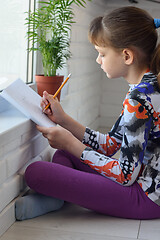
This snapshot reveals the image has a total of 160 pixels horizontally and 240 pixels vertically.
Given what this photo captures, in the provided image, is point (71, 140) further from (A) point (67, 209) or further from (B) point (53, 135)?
(A) point (67, 209)

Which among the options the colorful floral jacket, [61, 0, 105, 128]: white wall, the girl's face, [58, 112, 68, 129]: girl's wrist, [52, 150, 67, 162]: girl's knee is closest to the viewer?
the colorful floral jacket

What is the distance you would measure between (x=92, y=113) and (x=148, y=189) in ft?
5.30

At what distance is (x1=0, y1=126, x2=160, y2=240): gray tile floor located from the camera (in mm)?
1237

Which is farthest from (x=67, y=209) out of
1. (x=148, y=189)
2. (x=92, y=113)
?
(x=92, y=113)

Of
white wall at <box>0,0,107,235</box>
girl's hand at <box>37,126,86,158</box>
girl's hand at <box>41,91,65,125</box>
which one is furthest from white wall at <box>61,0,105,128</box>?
girl's hand at <box>37,126,86,158</box>

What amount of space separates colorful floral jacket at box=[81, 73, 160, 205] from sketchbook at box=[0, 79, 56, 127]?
0.19 meters

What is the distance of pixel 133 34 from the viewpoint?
4.57 ft

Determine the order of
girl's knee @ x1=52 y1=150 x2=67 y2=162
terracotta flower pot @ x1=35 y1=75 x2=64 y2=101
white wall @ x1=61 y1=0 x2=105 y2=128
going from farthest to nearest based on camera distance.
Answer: white wall @ x1=61 y1=0 x2=105 y2=128 < terracotta flower pot @ x1=35 y1=75 x2=64 y2=101 < girl's knee @ x1=52 y1=150 x2=67 y2=162

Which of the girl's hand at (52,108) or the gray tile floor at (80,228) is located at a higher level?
the girl's hand at (52,108)

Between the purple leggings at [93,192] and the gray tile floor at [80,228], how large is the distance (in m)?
0.04

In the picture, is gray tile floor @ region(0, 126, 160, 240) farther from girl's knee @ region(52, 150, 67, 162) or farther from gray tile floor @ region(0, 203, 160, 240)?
girl's knee @ region(52, 150, 67, 162)

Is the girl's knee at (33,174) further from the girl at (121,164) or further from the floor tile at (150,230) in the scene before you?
the floor tile at (150,230)

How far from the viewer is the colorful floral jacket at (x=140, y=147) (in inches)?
52.0

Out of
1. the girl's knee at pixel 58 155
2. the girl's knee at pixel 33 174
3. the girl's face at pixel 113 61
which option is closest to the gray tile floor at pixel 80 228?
the girl's knee at pixel 33 174
